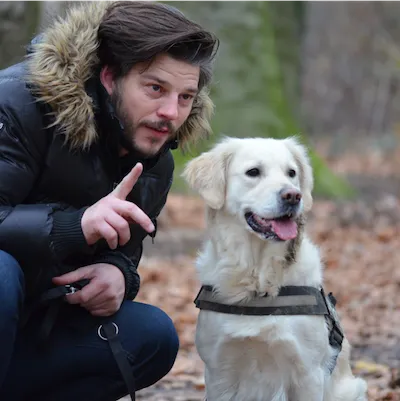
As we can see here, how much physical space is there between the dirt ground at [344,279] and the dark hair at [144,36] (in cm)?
180

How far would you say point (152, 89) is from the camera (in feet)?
10.6

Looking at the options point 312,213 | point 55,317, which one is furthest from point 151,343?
point 312,213

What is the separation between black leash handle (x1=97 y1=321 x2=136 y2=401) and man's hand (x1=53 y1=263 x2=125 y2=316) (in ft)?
0.27

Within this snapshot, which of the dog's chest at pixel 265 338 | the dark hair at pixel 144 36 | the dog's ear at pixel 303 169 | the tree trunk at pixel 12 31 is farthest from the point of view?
the tree trunk at pixel 12 31

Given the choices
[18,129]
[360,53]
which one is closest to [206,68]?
[18,129]

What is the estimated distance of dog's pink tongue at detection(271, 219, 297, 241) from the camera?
3424 mm

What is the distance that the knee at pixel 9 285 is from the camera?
2.95 metres

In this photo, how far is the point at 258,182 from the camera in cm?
355

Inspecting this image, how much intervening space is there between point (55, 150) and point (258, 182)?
0.88 metres

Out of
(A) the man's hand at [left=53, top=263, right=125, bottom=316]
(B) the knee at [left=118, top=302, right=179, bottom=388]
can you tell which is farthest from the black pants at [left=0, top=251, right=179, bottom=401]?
(A) the man's hand at [left=53, top=263, right=125, bottom=316]

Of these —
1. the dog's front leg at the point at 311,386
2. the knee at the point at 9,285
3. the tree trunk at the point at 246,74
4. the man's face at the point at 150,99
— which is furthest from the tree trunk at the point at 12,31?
the dog's front leg at the point at 311,386

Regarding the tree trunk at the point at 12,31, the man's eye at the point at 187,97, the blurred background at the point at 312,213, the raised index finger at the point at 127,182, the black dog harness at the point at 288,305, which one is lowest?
the blurred background at the point at 312,213

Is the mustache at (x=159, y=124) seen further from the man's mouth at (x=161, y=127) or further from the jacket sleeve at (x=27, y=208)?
the jacket sleeve at (x=27, y=208)

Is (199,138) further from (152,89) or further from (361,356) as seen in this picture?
(361,356)
